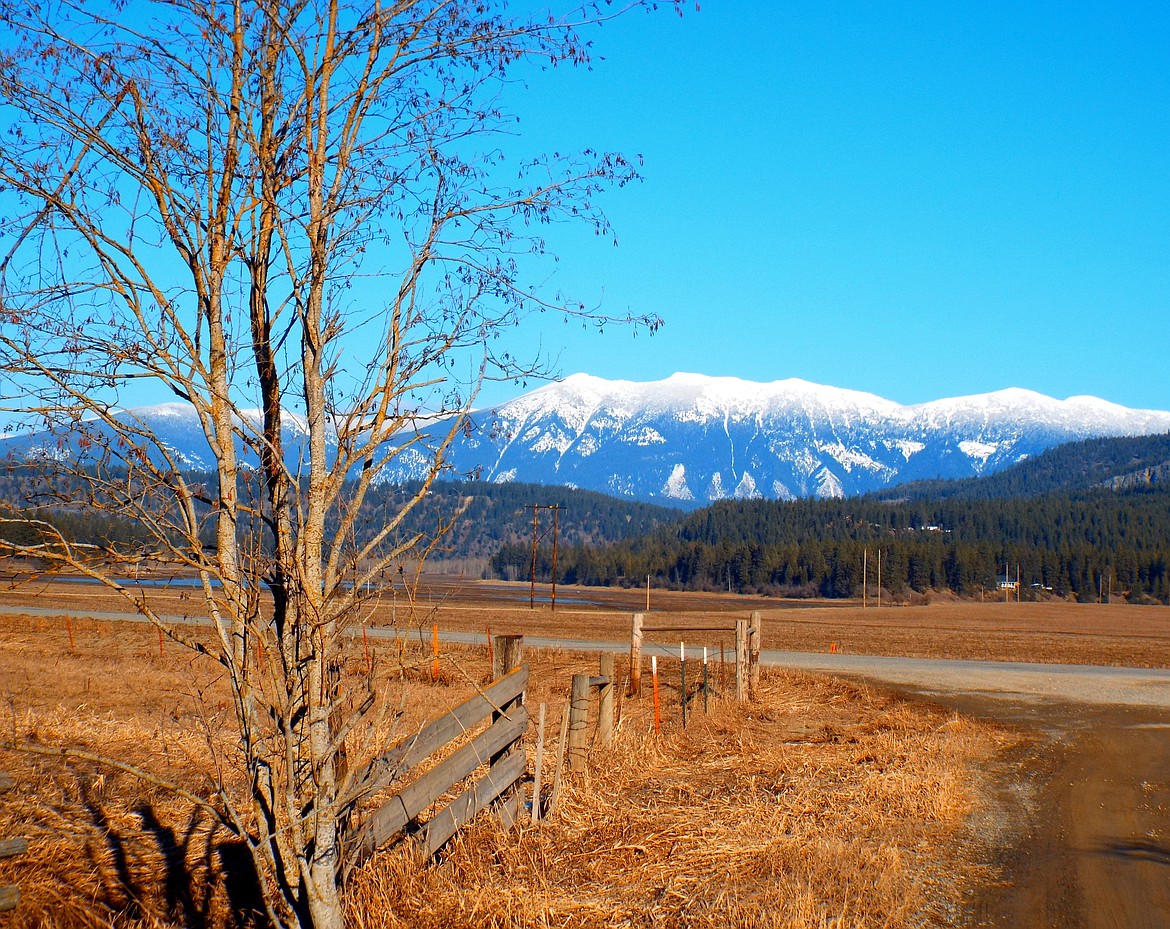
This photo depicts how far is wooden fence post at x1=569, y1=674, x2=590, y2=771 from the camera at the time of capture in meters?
10.1

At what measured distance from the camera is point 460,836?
26.0ft

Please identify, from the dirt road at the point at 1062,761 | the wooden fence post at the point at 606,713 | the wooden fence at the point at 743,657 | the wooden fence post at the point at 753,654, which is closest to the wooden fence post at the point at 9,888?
the dirt road at the point at 1062,761

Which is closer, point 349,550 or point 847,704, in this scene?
point 349,550

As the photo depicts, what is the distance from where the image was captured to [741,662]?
1805 centimetres

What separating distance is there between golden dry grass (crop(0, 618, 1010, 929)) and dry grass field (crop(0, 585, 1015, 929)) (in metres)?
0.02

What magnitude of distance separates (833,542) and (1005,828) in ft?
500

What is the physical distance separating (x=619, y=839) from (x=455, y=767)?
1494mm

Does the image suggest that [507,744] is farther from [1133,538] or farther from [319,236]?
[1133,538]

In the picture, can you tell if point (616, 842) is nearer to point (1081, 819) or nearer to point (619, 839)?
point (619, 839)

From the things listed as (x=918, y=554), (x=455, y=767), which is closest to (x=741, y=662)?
(x=455, y=767)

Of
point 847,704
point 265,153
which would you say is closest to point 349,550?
point 265,153

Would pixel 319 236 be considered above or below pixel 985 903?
above

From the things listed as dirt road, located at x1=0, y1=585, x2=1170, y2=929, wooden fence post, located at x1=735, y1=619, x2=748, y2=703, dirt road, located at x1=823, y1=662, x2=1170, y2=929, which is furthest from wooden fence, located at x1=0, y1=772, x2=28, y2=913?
wooden fence post, located at x1=735, y1=619, x2=748, y2=703

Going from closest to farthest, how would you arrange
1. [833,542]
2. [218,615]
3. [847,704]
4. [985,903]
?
[218,615] → [985,903] → [847,704] → [833,542]
